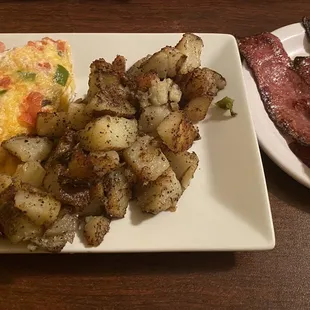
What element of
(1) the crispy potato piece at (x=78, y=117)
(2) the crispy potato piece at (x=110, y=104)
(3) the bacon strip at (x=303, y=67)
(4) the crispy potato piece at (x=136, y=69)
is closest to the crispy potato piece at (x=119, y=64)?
(4) the crispy potato piece at (x=136, y=69)

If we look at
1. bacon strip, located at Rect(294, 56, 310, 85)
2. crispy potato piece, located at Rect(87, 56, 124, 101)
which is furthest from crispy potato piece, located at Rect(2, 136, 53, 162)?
bacon strip, located at Rect(294, 56, 310, 85)

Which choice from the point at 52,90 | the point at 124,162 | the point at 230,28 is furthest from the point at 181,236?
the point at 230,28

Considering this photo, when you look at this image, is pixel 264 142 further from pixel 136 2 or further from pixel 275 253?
pixel 136 2

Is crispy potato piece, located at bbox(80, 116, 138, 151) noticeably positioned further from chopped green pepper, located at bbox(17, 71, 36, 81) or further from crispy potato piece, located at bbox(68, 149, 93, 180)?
chopped green pepper, located at bbox(17, 71, 36, 81)

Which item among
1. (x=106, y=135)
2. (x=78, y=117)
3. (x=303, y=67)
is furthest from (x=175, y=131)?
(x=303, y=67)

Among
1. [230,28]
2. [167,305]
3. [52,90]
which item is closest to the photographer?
[167,305]

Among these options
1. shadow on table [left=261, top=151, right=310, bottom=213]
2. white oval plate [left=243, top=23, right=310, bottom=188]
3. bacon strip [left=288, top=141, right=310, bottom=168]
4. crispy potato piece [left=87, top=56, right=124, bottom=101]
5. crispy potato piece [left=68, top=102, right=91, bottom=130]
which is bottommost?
shadow on table [left=261, top=151, right=310, bottom=213]
